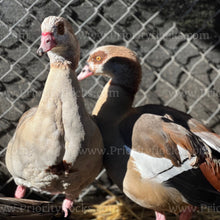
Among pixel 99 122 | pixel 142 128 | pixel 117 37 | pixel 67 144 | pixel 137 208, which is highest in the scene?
pixel 117 37

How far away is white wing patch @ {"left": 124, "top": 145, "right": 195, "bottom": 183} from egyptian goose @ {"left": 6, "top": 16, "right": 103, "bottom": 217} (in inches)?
10.1

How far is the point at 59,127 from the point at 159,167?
557 millimetres

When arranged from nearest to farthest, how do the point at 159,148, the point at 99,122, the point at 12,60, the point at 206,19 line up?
the point at 159,148, the point at 99,122, the point at 12,60, the point at 206,19

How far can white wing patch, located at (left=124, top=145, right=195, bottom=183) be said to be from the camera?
1963 millimetres

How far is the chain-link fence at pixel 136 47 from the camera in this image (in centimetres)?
262

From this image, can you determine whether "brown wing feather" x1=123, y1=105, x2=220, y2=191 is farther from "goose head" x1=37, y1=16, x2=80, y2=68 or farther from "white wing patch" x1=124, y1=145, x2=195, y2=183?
"goose head" x1=37, y1=16, x2=80, y2=68

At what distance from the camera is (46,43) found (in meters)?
1.73

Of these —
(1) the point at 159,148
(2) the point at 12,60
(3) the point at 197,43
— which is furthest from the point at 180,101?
(2) the point at 12,60

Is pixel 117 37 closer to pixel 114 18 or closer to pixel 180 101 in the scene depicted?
pixel 114 18

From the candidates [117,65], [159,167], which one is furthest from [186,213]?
[117,65]

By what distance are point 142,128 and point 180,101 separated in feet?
3.35

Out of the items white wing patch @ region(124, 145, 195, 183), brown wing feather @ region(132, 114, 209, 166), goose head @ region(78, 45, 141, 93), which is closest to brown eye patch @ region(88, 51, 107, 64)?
goose head @ region(78, 45, 141, 93)

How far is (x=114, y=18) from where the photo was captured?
2760 millimetres

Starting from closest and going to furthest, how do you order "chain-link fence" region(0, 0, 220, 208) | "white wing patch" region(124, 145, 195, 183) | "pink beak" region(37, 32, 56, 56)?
"pink beak" region(37, 32, 56, 56) → "white wing patch" region(124, 145, 195, 183) → "chain-link fence" region(0, 0, 220, 208)
